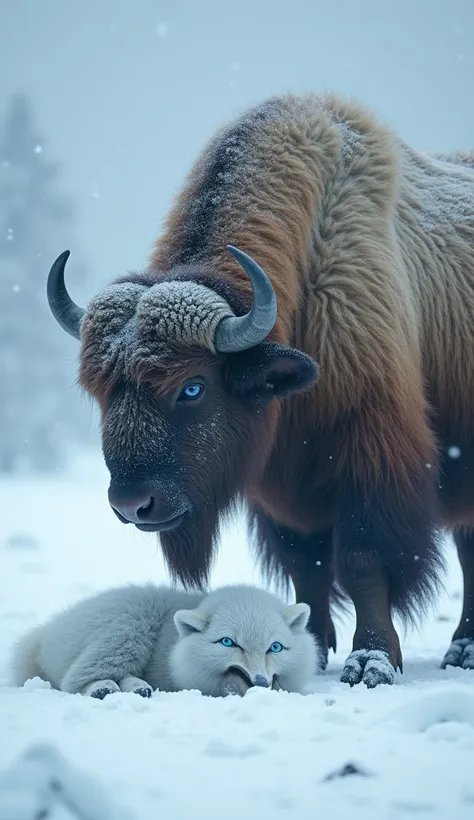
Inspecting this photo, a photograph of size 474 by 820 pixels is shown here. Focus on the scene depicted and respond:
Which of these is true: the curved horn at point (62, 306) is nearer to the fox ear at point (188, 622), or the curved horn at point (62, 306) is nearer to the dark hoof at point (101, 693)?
the fox ear at point (188, 622)

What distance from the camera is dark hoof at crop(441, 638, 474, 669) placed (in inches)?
226

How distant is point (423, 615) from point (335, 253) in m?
1.92

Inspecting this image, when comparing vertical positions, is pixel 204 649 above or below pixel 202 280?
below

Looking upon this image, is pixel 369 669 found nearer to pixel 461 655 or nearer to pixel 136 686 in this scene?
pixel 136 686

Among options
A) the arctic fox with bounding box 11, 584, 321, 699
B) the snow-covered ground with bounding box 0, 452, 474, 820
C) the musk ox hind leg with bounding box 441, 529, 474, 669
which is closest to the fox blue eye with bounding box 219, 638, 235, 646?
the arctic fox with bounding box 11, 584, 321, 699

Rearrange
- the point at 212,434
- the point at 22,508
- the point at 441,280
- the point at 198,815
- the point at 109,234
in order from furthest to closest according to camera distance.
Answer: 1. the point at 109,234
2. the point at 22,508
3. the point at 441,280
4. the point at 212,434
5. the point at 198,815

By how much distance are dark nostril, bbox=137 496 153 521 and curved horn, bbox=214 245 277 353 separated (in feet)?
2.58

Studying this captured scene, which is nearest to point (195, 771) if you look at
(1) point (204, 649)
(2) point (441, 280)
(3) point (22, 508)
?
(1) point (204, 649)

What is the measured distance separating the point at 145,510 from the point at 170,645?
58 centimetres

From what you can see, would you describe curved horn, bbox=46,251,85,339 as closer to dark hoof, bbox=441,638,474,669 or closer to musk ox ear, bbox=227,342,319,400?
musk ox ear, bbox=227,342,319,400

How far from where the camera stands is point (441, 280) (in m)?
5.82

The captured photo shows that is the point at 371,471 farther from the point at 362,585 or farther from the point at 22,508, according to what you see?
the point at 22,508

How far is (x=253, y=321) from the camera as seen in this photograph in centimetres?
445

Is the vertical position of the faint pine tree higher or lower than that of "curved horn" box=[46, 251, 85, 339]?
higher
